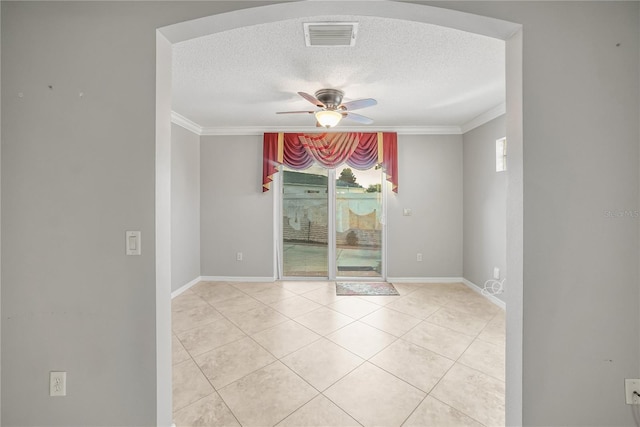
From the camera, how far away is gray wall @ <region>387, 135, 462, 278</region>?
3.85 meters

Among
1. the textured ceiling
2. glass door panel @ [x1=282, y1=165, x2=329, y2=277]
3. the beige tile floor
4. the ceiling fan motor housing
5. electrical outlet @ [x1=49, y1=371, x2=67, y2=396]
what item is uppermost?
the textured ceiling

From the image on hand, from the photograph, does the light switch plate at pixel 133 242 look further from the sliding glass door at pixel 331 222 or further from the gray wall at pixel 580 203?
the sliding glass door at pixel 331 222

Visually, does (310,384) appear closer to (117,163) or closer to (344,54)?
(117,163)

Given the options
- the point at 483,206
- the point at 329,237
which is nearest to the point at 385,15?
the point at 483,206

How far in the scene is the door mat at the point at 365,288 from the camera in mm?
3510

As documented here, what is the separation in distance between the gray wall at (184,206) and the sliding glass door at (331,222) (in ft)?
4.52

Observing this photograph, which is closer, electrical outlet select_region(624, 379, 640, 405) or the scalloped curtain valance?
electrical outlet select_region(624, 379, 640, 405)

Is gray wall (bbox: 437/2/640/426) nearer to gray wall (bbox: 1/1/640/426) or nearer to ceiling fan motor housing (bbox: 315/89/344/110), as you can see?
gray wall (bbox: 1/1/640/426)

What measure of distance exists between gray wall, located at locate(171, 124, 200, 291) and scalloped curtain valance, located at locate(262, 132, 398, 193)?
1.09m

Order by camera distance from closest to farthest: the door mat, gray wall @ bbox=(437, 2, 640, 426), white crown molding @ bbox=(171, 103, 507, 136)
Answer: gray wall @ bbox=(437, 2, 640, 426) → the door mat → white crown molding @ bbox=(171, 103, 507, 136)

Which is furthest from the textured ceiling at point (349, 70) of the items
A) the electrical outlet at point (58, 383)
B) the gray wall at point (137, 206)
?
the electrical outlet at point (58, 383)

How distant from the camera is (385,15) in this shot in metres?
1.21

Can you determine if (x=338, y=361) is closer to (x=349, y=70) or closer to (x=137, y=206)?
(x=137, y=206)

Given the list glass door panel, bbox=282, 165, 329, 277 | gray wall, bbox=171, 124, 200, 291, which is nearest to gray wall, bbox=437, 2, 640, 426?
Result: glass door panel, bbox=282, 165, 329, 277
